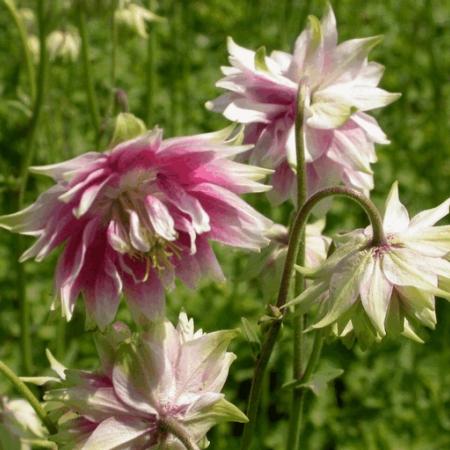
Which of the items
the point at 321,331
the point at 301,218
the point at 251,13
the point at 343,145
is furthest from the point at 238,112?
the point at 251,13

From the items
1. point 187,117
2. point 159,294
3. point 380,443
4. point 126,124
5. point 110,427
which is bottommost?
point 380,443

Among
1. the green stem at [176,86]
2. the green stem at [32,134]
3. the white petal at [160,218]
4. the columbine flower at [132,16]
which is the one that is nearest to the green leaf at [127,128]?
the white petal at [160,218]

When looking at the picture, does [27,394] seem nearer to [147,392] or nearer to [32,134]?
[147,392]

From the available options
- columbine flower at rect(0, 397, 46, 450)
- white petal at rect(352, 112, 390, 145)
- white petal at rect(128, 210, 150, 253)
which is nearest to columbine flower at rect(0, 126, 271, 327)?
white petal at rect(128, 210, 150, 253)

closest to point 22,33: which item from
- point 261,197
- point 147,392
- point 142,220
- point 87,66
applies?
point 87,66

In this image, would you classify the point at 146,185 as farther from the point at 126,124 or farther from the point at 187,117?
the point at 187,117

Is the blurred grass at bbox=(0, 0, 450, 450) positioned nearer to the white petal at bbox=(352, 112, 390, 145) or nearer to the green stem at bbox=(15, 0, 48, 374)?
the green stem at bbox=(15, 0, 48, 374)

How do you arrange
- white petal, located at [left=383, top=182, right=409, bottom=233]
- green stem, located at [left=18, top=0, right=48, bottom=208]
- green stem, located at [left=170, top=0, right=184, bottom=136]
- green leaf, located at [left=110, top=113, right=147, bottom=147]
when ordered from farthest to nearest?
1. green stem, located at [left=170, top=0, right=184, bottom=136]
2. green stem, located at [left=18, top=0, right=48, bottom=208]
3. white petal, located at [left=383, top=182, right=409, bottom=233]
4. green leaf, located at [left=110, top=113, right=147, bottom=147]
